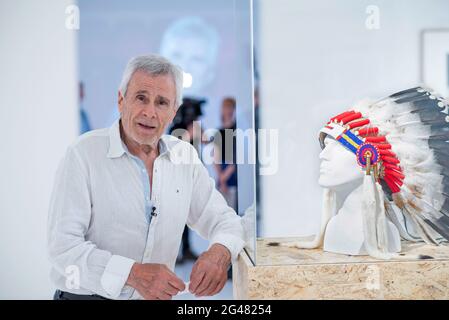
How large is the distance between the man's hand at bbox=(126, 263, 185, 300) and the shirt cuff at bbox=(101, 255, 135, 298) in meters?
0.03

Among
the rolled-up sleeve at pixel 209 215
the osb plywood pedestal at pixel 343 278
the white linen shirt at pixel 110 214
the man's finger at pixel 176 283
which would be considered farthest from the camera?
the rolled-up sleeve at pixel 209 215

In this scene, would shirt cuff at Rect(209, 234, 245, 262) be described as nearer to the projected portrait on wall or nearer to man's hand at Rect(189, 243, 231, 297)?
man's hand at Rect(189, 243, 231, 297)

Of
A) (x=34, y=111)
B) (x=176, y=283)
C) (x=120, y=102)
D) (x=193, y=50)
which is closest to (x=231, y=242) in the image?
(x=176, y=283)

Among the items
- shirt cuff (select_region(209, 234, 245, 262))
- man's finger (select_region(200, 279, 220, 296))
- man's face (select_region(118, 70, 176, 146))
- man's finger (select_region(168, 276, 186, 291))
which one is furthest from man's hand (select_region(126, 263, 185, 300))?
man's face (select_region(118, 70, 176, 146))

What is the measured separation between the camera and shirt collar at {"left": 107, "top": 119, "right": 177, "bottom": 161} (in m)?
2.74

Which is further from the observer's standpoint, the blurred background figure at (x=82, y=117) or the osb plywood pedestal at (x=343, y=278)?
the blurred background figure at (x=82, y=117)

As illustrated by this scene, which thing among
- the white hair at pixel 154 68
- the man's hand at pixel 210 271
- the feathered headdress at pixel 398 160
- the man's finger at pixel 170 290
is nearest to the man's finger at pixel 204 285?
the man's hand at pixel 210 271

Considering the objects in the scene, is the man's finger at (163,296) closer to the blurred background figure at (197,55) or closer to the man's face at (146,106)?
the man's face at (146,106)

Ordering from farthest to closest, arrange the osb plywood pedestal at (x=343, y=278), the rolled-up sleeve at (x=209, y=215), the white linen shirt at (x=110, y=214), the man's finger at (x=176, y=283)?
the rolled-up sleeve at (x=209, y=215)
the man's finger at (x=176, y=283)
the white linen shirt at (x=110, y=214)
the osb plywood pedestal at (x=343, y=278)

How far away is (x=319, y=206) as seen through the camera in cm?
298

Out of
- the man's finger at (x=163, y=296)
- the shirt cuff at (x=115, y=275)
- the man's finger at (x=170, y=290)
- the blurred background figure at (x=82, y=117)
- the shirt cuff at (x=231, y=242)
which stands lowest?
A: the man's finger at (x=163, y=296)

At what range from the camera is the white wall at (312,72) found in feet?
9.72

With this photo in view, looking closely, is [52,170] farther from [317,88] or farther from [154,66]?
[317,88]
